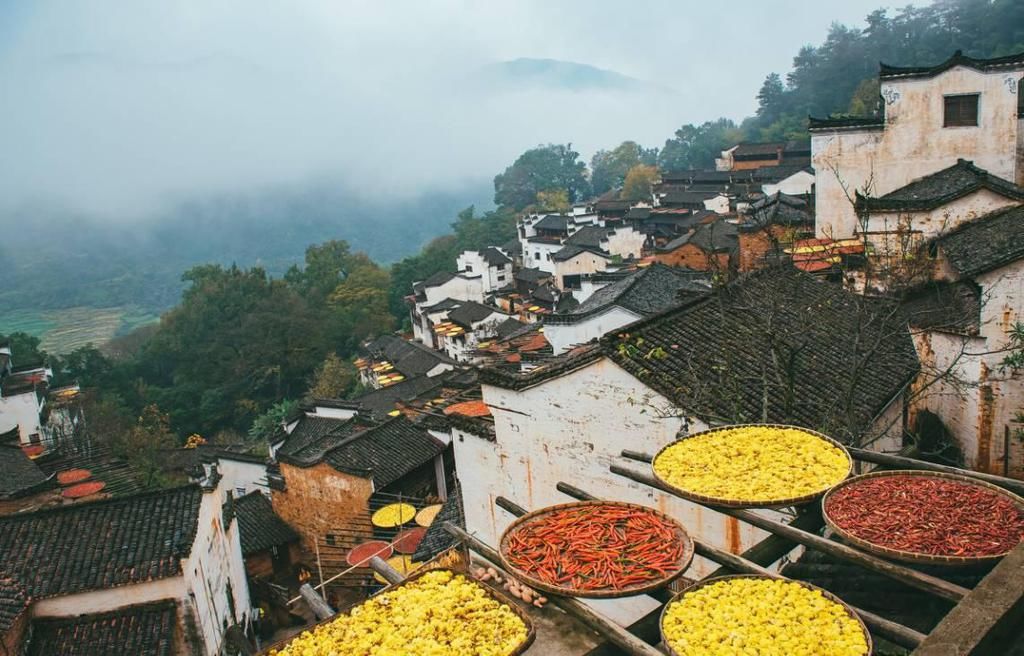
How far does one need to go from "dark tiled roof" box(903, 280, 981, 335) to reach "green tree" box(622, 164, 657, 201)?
56.3 meters

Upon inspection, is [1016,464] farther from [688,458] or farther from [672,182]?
[672,182]

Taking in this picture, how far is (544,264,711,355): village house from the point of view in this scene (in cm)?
2200

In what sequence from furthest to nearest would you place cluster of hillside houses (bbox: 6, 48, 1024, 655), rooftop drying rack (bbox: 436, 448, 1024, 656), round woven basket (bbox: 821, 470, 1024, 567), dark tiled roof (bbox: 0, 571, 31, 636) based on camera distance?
dark tiled roof (bbox: 0, 571, 31, 636) < cluster of hillside houses (bbox: 6, 48, 1024, 655) < round woven basket (bbox: 821, 470, 1024, 567) < rooftop drying rack (bbox: 436, 448, 1024, 656)

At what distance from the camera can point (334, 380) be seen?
45031mm

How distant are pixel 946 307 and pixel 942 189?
650 cm

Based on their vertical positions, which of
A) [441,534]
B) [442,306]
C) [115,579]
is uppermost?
[115,579]

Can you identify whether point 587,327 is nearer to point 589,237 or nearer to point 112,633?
point 112,633

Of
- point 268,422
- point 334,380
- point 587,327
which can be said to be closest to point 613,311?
point 587,327

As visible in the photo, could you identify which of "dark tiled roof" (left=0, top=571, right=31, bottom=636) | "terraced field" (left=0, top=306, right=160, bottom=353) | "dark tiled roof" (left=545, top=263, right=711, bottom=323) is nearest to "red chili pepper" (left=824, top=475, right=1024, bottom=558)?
"dark tiled roof" (left=0, top=571, right=31, bottom=636)

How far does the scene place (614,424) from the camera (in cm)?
983

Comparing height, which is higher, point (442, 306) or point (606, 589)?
point (606, 589)

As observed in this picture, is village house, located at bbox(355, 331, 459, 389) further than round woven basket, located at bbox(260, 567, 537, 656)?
Yes

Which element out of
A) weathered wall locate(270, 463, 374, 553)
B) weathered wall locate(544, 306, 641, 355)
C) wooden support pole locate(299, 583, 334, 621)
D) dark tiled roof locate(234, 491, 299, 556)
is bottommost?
dark tiled roof locate(234, 491, 299, 556)

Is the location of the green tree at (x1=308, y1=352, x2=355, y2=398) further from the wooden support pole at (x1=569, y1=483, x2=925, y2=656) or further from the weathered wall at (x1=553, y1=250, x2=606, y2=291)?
the wooden support pole at (x1=569, y1=483, x2=925, y2=656)
